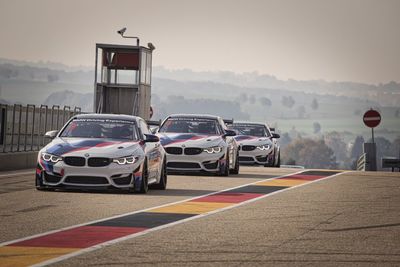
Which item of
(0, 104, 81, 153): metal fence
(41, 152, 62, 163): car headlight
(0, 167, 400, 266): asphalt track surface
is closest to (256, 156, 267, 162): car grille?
(0, 104, 81, 153): metal fence

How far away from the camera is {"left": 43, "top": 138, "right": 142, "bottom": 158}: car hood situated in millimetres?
20500

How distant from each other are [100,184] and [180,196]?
1454mm

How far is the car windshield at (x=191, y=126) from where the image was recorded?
98.1 feet

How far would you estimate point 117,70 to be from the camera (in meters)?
45.3

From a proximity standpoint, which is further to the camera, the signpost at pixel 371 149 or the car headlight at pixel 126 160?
the signpost at pixel 371 149

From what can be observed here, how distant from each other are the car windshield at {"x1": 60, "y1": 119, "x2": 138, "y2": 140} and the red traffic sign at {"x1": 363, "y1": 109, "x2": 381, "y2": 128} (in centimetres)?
2453

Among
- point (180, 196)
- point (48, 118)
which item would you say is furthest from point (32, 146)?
point (180, 196)

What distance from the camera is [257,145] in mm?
38469

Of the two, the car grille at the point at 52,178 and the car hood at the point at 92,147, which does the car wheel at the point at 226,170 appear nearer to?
the car hood at the point at 92,147

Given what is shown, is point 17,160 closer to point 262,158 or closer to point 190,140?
point 190,140

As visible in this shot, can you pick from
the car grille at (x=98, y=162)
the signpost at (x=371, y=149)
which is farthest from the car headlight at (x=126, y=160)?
the signpost at (x=371, y=149)

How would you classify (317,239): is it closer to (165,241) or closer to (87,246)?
(165,241)

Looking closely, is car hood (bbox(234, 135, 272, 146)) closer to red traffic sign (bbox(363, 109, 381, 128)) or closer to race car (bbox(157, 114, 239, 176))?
red traffic sign (bbox(363, 109, 381, 128))

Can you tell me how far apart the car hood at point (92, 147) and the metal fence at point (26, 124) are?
10.3 m
